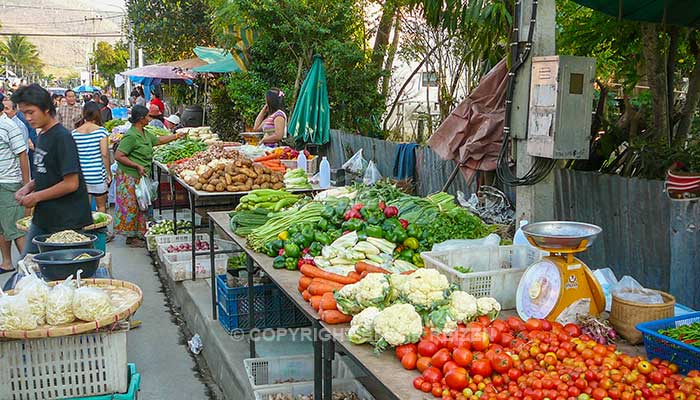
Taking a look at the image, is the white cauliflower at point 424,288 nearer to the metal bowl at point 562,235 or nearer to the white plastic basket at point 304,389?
the metal bowl at point 562,235

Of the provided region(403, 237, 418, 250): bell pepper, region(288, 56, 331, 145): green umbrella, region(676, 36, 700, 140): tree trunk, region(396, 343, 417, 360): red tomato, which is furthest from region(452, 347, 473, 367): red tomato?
region(288, 56, 331, 145): green umbrella

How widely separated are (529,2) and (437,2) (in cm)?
91

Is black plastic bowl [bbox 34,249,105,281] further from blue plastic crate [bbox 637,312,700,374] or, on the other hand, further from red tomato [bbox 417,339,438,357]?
blue plastic crate [bbox 637,312,700,374]

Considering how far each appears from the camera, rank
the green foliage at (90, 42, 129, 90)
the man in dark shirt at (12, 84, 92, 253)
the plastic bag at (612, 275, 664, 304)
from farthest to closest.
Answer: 1. the green foliage at (90, 42, 129, 90)
2. the man in dark shirt at (12, 84, 92, 253)
3. the plastic bag at (612, 275, 664, 304)

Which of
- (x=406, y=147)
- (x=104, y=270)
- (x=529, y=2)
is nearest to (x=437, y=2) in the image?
(x=529, y=2)

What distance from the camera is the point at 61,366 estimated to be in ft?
10.8

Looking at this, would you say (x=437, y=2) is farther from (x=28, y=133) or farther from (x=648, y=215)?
(x=28, y=133)

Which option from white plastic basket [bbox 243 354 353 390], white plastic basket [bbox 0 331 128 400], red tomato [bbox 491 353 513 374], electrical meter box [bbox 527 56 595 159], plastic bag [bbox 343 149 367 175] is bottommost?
white plastic basket [bbox 243 354 353 390]

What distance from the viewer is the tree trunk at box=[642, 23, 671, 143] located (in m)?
6.00

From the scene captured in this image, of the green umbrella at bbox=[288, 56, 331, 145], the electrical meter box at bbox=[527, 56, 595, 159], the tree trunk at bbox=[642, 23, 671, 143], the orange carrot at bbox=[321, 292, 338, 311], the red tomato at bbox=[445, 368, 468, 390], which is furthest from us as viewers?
the green umbrella at bbox=[288, 56, 331, 145]

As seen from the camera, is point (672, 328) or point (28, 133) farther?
point (28, 133)

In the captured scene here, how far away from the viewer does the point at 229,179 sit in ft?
23.0

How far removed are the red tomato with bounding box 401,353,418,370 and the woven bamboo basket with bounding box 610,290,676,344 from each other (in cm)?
105

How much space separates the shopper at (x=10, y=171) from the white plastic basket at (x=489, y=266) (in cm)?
549
